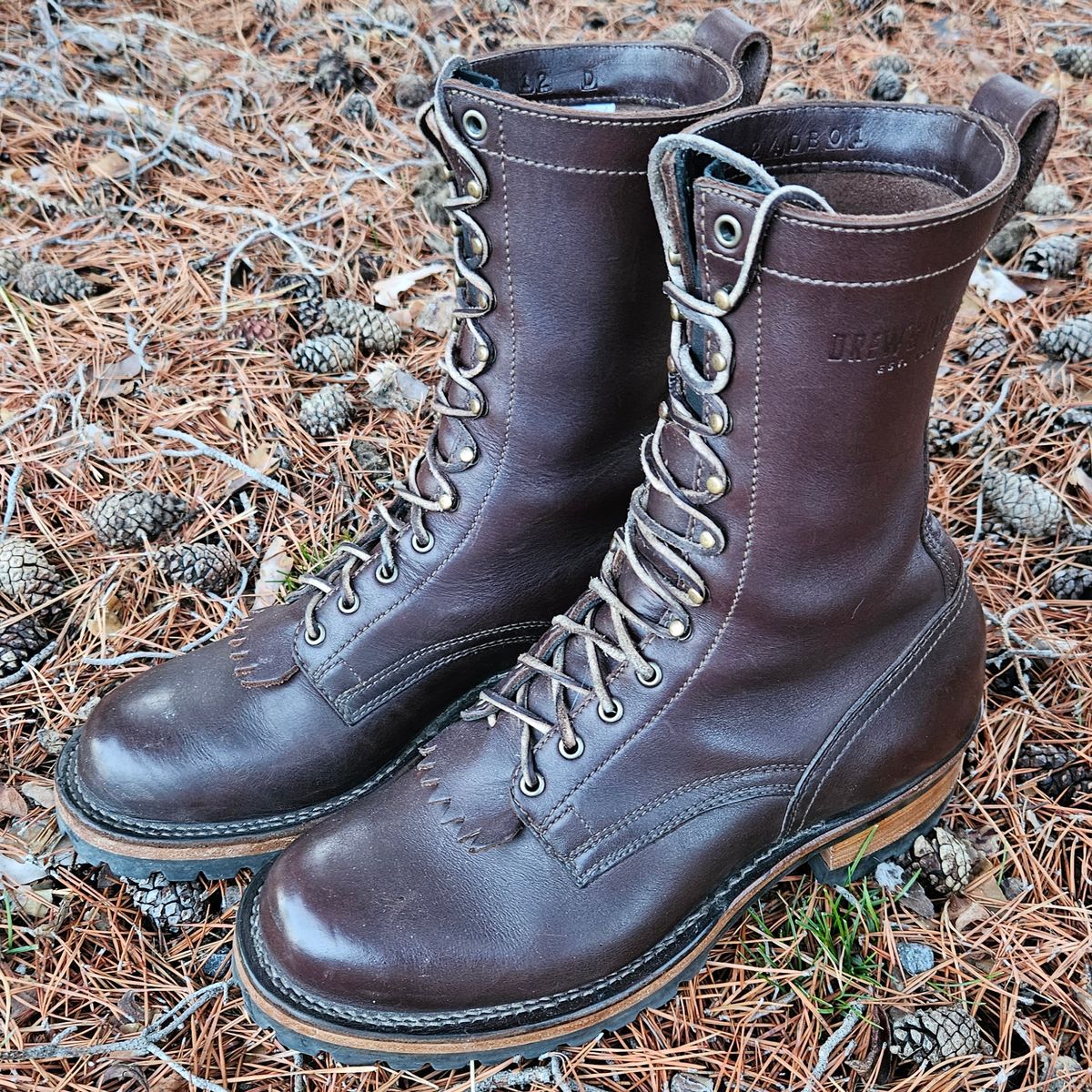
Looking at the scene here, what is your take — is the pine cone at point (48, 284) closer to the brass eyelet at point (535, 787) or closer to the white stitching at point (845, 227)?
the brass eyelet at point (535, 787)

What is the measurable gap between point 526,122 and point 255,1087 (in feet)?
4.88

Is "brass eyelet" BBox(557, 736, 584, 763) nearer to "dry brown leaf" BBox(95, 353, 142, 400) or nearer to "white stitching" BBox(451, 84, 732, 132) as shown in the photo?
"white stitching" BBox(451, 84, 732, 132)

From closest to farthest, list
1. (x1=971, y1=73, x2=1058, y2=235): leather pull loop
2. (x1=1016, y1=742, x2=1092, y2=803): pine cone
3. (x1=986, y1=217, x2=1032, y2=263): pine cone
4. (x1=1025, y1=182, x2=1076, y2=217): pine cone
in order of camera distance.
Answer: (x1=971, y1=73, x2=1058, y2=235): leather pull loop
(x1=1016, y1=742, x2=1092, y2=803): pine cone
(x1=986, y1=217, x2=1032, y2=263): pine cone
(x1=1025, y1=182, x2=1076, y2=217): pine cone

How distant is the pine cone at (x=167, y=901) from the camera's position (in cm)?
174

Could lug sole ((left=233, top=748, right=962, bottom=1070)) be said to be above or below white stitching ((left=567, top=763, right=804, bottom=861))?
below

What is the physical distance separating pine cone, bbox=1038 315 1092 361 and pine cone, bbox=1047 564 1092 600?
2.39 ft

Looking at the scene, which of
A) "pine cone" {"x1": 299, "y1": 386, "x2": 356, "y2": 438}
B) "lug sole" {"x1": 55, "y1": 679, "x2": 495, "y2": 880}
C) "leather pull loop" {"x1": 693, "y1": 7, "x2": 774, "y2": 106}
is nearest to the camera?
"leather pull loop" {"x1": 693, "y1": 7, "x2": 774, "y2": 106}

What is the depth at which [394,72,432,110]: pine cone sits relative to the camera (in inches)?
141

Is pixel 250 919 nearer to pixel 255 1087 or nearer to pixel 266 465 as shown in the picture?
pixel 255 1087

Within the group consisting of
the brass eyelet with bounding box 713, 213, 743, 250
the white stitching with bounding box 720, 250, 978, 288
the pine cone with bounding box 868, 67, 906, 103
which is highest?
the brass eyelet with bounding box 713, 213, 743, 250

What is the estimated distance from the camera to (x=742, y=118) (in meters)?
1.33

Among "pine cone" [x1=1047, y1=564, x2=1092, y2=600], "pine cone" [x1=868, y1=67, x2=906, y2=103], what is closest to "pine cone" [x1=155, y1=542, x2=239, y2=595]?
"pine cone" [x1=1047, y1=564, x2=1092, y2=600]

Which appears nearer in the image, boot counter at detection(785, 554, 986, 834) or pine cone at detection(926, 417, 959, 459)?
boot counter at detection(785, 554, 986, 834)

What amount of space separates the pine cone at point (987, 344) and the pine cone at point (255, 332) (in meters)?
1.91
